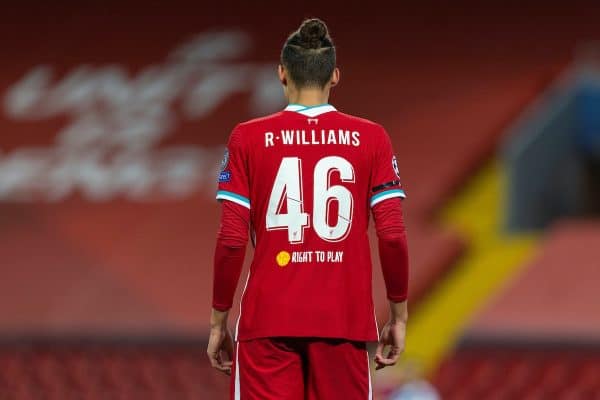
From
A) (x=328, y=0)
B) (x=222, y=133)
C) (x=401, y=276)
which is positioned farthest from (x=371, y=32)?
(x=401, y=276)

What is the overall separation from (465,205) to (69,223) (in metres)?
3.11

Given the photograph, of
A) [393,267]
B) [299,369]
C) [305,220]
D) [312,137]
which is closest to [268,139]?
[312,137]

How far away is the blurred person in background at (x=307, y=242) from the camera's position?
297 cm

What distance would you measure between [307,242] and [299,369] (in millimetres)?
301

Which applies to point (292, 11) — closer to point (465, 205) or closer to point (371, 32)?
point (371, 32)

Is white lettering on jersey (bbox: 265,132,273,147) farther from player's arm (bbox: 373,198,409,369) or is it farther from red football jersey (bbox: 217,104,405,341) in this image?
player's arm (bbox: 373,198,409,369)

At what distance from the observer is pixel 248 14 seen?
11312 mm

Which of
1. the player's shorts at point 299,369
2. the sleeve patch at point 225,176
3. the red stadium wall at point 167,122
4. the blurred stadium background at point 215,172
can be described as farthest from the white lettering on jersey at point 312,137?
the red stadium wall at point 167,122

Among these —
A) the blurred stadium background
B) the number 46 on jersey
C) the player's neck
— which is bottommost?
the blurred stadium background

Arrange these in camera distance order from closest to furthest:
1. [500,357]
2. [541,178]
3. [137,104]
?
[500,357], [541,178], [137,104]

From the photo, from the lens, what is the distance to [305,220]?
299 centimetres

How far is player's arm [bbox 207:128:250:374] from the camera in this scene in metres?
3.00

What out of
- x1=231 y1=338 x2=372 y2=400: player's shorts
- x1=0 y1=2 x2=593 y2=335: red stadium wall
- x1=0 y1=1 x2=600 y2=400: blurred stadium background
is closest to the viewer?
x1=231 y1=338 x2=372 y2=400: player's shorts

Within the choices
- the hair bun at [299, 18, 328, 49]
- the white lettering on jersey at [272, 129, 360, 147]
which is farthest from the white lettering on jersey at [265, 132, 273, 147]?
the hair bun at [299, 18, 328, 49]
